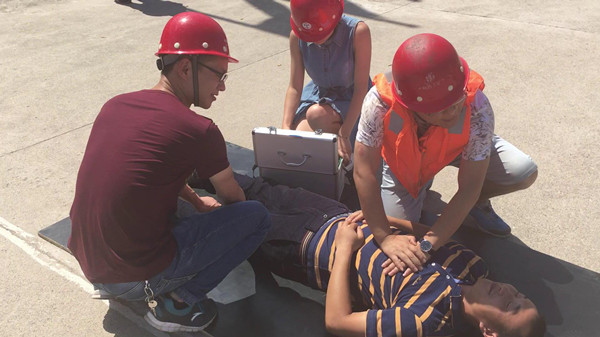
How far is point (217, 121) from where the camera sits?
15.1 feet

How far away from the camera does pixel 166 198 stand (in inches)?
87.6

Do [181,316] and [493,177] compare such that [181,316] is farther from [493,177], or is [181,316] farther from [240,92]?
[240,92]

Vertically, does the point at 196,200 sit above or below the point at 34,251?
above

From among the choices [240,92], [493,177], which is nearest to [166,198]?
[493,177]

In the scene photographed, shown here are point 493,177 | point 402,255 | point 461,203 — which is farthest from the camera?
point 493,177

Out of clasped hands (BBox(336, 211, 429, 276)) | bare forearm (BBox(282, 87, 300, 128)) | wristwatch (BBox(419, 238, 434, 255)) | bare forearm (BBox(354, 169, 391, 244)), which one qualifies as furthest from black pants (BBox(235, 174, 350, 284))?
bare forearm (BBox(282, 87, 300, 128))

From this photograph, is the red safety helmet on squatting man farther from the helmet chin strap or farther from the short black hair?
the short black hair

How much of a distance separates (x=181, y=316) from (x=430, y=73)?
1499 millimetres

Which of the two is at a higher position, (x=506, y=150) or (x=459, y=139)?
(x=459, y=139)

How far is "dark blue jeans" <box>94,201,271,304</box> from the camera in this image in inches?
93.6

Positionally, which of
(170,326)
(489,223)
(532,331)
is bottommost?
(170,326)

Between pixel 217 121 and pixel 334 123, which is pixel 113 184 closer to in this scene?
pixel 334 123

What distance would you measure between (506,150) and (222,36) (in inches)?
62.3

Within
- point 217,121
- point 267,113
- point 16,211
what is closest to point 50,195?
point 16,211
